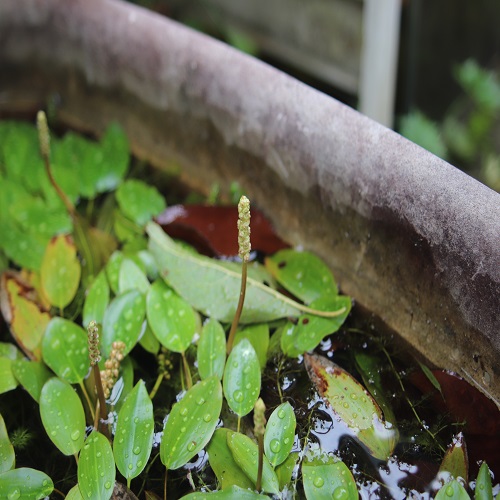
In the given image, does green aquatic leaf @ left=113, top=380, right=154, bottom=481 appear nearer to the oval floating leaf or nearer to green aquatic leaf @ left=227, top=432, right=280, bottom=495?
green aquatic leaf @ left=227, top=432, right=280, bottom=495

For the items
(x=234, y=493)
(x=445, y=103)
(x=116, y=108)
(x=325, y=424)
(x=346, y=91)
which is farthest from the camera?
(x=445, y=103)

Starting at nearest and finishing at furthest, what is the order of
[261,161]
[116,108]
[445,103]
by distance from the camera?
1. [261,161]
2. [116,108]
3. [445,103]

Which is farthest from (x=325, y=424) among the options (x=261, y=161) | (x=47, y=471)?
(x=261, y=161)

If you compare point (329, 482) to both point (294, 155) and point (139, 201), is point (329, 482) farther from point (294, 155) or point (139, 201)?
point (139, 201)

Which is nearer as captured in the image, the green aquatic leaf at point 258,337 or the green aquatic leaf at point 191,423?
the green aquatic leaf at point 191,423

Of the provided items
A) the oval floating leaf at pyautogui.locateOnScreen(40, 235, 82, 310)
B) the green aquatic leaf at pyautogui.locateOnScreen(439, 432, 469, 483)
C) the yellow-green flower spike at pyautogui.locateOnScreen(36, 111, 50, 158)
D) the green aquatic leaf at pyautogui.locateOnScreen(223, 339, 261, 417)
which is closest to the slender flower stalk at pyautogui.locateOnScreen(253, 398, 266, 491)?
the green aquatic leaf at pyautogui.locateOnScreen(223, 339, 261, 417)

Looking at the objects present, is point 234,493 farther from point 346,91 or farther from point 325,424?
point 346,91

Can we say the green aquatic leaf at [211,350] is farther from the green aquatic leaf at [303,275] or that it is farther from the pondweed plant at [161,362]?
the green aquatic leaf at [303,275]

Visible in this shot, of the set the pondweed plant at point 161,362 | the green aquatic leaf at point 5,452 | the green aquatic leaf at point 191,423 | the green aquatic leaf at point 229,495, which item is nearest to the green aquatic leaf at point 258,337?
the pondweed plant at point 161,362
